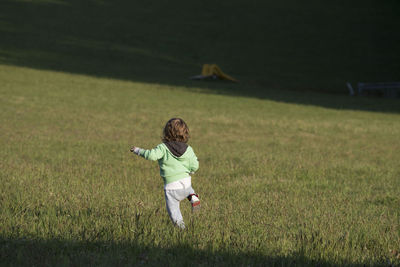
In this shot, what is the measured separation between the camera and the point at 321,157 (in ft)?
44.0

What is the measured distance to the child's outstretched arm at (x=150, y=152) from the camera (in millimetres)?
5520

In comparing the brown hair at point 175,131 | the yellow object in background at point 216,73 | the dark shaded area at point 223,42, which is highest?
the dark shaded area at point 223,42

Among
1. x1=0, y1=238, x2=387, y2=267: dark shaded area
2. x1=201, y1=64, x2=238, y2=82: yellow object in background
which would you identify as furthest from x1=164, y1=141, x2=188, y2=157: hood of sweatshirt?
x1=201, y1=64, x2=238, y2=82: yellow object in background

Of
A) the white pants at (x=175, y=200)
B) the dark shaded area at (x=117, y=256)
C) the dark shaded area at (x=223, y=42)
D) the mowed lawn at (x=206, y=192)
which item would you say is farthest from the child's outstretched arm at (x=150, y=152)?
the dark shaded area at (x=223, y=42)

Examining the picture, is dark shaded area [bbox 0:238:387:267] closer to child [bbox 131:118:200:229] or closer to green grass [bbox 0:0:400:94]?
child [bbox 131:118:200:229]

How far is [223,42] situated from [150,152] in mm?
49947

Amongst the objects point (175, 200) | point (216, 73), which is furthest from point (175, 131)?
point (216, 73)

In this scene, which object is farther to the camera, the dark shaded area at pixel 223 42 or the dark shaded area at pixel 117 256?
the dark shaded area at pixel 223 42

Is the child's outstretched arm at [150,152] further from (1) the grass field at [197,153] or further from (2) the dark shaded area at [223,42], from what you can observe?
(2) the dark shaded area at [223,42]

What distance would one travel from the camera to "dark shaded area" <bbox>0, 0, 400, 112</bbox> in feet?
128

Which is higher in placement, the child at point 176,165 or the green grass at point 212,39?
the green grass at point 212,39

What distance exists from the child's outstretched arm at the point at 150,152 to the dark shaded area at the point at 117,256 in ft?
2.94

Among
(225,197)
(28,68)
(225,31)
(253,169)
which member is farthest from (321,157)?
(225,31)

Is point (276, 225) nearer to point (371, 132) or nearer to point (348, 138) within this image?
point (348, 138)
